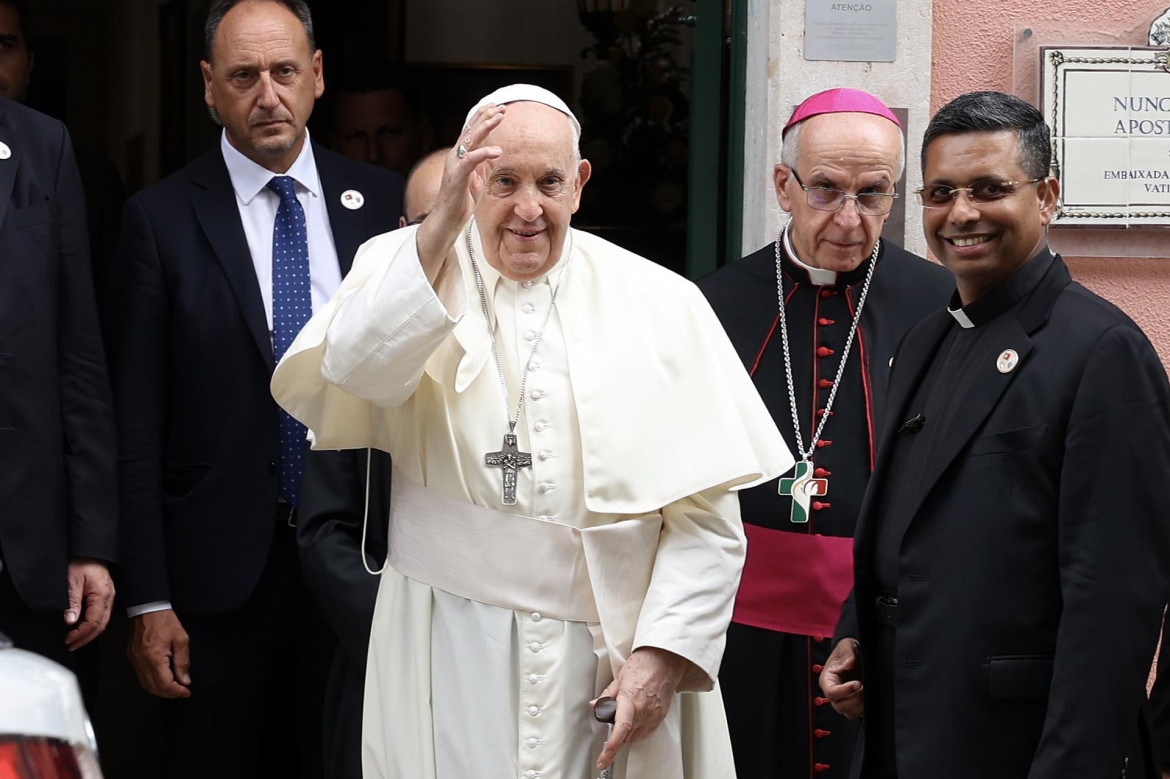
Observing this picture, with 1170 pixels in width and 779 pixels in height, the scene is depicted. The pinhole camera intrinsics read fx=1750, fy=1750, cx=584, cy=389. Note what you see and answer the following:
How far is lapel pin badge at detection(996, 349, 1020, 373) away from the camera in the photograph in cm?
305

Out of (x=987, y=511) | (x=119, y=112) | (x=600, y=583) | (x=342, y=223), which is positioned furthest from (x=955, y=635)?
(x=119, y=112)

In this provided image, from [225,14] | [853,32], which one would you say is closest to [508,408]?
[225,14]

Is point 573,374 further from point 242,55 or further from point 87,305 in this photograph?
point 242,55

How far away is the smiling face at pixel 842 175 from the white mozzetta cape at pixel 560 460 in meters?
0.82

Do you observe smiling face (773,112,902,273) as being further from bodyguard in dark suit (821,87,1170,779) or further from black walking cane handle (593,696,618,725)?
black walking cane handle (593,696,618,725)

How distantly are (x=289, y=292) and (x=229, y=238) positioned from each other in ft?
0.65

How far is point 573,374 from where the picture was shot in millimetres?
3285

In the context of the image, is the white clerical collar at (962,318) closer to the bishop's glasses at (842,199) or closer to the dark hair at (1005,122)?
the dark hair at (1005,122)

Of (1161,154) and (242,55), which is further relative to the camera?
(1161,154)

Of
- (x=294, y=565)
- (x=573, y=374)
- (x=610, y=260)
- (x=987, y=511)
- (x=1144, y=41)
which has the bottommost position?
(x=294, y=565)

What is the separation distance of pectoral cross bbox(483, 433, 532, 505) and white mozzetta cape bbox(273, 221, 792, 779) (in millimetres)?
17

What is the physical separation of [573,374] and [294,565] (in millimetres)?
1165

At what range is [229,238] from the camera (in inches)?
165

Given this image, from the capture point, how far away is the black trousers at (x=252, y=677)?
4.08m
